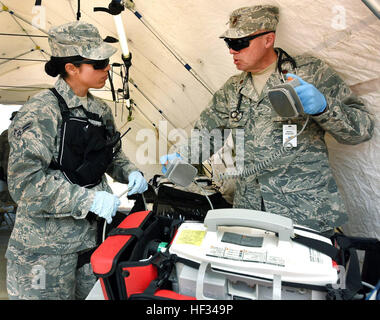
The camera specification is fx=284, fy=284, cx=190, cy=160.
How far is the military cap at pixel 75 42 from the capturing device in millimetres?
1135

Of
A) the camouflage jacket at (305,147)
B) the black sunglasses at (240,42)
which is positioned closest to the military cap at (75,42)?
the black sunglasses at (240,42)

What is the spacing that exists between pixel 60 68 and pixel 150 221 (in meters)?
0.76

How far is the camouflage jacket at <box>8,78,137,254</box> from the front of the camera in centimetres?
100

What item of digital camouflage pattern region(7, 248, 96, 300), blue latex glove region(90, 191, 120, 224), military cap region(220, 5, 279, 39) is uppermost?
military cap region(220, 5, 279, 39)

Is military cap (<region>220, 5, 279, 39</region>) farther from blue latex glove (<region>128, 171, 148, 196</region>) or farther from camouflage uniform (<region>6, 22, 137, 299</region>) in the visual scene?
blue latex glove (<region>128, 171, 148, 196</region>)

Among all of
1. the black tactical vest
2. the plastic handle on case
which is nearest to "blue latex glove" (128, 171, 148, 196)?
the black tactical vest

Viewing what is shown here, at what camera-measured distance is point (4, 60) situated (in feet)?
12.5

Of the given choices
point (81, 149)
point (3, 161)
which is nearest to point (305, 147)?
point (81, 149)

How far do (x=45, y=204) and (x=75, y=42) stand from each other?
25.4 inches

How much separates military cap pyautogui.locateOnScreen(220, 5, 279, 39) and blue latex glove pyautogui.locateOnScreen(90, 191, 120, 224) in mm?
792

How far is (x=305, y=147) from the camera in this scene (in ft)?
3.58

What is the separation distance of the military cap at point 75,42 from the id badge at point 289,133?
0.77 meters
